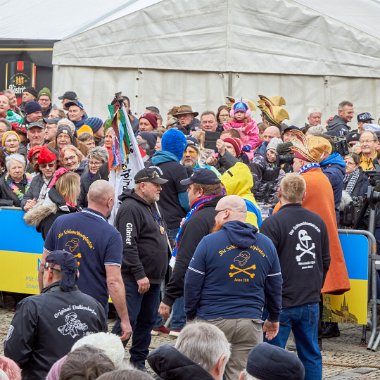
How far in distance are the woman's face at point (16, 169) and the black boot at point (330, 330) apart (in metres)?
4.03

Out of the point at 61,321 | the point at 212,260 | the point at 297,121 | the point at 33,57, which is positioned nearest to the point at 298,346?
the point at 212,260

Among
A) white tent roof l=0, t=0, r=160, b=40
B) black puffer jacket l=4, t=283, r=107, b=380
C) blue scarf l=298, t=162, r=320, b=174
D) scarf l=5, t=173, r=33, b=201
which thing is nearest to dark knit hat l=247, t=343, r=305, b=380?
black puffer jacket l=4, t=283, r=107, b=380

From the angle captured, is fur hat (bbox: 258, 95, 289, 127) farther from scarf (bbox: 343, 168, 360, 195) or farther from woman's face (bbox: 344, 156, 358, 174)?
scarf (bbox: 343, 168, 360, 195)

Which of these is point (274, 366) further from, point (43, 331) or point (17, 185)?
point (17, 185)

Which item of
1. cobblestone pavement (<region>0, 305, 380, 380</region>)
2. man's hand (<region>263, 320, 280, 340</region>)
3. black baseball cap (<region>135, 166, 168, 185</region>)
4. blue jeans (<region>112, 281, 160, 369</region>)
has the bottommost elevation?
cobblestone pavement (<region>0, 305, 380, 380</region>)

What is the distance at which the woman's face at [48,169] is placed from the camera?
12.8 metres

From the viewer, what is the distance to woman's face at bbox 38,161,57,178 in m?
12.8

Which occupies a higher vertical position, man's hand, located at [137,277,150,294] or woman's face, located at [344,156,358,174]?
woman's face, located at [344,156,358,174]

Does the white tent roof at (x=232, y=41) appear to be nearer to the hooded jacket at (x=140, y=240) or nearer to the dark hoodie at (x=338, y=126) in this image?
the dark hoodie at (x=338, y=126)

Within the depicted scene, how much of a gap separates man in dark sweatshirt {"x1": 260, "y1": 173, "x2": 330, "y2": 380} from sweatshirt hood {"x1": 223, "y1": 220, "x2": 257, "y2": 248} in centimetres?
127

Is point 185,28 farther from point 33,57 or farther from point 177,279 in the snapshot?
point 177,279

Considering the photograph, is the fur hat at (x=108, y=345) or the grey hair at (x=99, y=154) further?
the grey hair at (x=99, y=154)

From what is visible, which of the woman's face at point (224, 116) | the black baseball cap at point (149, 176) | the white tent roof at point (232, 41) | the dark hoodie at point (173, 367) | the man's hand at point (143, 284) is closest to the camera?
the dark hoodie at point (173, 367)

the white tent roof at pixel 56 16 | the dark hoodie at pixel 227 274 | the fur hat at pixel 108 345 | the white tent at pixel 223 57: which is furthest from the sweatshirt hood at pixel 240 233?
the white tent roof at pixel 56 16
